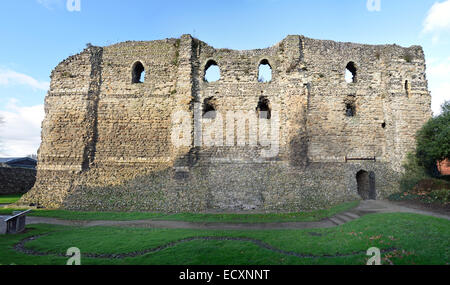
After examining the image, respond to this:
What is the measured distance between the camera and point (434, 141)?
13.7m

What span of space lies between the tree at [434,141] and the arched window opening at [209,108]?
43.6ft

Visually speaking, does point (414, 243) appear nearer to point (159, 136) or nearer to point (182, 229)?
point (182, 229)

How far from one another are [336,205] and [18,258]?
547 inches

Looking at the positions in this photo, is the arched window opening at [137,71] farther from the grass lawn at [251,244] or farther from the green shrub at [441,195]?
the green shrub at [441,195]

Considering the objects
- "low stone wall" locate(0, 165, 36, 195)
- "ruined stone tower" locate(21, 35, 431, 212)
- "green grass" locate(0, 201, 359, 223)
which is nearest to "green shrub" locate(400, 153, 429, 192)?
"ruined stone tower" locate(21, 35, 431, 212)

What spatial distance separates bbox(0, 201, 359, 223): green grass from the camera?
11.1 meters

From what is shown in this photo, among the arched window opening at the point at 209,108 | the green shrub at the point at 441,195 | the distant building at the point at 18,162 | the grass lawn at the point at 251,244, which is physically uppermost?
the arched window opening at the point at 209,108

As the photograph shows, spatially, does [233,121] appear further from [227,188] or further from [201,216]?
[201,216]

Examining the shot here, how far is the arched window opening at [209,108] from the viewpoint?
15.6 metres

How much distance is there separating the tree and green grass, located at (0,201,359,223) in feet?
19.9

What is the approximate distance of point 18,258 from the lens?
622 cm

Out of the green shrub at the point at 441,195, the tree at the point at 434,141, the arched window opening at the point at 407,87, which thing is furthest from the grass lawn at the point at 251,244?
the arched window opening at the point at 407,87

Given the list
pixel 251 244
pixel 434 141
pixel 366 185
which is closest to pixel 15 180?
pixel 251 244

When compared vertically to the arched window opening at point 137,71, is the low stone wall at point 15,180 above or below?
below
